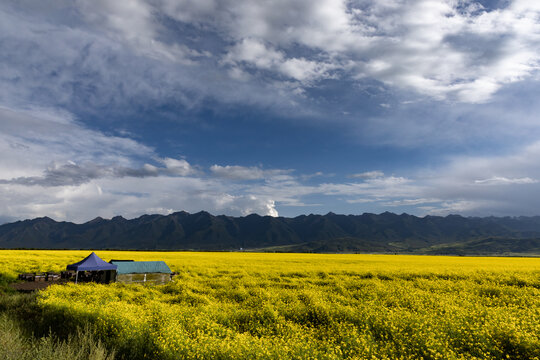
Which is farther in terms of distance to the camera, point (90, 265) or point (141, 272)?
point (141, 272)

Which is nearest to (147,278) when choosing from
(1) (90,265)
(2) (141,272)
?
(2) (141,272)

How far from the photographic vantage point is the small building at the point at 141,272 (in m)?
27.4

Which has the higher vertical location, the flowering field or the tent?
the tent

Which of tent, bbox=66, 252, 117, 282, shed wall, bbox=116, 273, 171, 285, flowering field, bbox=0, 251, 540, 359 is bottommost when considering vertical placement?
shed wall, bbox=116, 273, 171, 285

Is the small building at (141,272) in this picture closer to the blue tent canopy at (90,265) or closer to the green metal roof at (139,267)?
the green metal roof at (139,267)

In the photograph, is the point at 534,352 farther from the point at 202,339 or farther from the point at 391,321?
the point at 202,339

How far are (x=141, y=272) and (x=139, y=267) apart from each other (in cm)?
50

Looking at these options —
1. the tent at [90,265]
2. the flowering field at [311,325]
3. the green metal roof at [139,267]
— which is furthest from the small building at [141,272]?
the flowering field at [311,325]

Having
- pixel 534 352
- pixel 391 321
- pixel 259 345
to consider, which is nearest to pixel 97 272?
pixel 259 345

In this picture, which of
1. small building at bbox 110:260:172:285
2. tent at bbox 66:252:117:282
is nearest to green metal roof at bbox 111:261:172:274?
small building at bbox 110:260:172:285

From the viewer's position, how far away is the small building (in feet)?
89.9

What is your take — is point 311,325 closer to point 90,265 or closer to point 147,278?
point 147,278

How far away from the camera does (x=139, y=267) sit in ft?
93.2

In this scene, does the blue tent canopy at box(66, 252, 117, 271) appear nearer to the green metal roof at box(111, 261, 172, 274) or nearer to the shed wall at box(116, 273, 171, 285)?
the green metal roof at box(111, 261, 172, 274)
